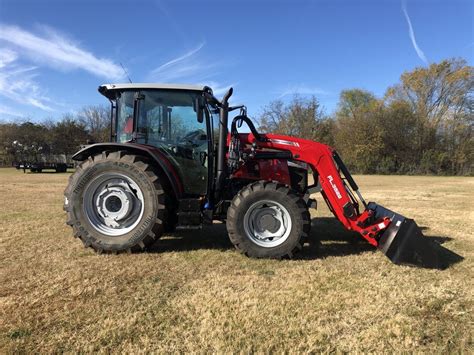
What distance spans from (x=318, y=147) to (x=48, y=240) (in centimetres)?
437

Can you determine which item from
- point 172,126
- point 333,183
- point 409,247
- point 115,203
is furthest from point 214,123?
point 409,247

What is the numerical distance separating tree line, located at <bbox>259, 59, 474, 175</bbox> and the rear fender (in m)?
37.5

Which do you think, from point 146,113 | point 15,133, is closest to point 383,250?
point 146,113

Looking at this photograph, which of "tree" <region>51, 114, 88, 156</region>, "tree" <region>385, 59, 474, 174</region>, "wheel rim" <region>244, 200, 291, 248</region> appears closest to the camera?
"wheel rim" <region>244, 200, 291, 248</region>

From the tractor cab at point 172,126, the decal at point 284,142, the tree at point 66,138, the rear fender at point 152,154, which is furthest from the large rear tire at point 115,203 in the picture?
the tree at point 66,138

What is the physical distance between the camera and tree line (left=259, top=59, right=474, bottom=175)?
38.7 metres

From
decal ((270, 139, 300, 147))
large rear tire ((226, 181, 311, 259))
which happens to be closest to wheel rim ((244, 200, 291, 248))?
large rear tire ((226, 181, 311, 259))

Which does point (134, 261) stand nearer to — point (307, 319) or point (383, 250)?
point (307, 319)

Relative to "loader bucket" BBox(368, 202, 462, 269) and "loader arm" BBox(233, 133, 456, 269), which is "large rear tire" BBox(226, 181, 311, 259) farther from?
"loader bucket" BBox(368, 202, 462, 269)

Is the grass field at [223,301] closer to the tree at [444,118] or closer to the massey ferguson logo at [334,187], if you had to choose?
the massey ferguson logo at [334,187]

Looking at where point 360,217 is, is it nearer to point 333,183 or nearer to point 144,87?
point 333,183

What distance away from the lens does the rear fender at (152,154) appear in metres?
5.18

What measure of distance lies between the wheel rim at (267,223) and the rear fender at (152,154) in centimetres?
111

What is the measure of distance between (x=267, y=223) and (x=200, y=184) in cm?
117
